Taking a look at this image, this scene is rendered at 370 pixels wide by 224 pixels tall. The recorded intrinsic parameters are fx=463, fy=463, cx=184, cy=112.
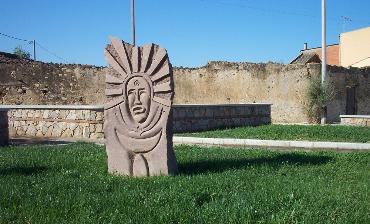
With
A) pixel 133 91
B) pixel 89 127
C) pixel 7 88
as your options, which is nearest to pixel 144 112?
pixel 133 91

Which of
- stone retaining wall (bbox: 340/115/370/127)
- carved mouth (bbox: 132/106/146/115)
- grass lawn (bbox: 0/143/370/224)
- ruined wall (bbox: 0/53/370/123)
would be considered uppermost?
ruined wall (bbox: 0/53/370/123)

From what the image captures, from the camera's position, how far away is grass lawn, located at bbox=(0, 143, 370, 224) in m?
3.96

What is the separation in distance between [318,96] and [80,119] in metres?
11.2

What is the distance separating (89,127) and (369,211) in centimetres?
992

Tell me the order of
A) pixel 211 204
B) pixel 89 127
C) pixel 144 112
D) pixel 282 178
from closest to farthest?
pixel 211 204 < pixel 282 178 < pixel 144 112 < pixel 89 127

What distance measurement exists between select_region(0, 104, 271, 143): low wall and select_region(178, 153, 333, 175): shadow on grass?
581cm

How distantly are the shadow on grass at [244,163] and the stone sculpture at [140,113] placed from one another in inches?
19.8

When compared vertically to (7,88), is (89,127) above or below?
below

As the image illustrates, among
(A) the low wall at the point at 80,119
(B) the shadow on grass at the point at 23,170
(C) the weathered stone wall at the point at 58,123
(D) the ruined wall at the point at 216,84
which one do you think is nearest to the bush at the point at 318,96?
(D) the ruined wall at the point at 216,84

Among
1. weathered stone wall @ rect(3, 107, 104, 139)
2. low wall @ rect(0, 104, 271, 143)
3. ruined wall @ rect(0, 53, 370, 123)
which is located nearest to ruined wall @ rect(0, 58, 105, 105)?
ruined wall @ rect(0, 53, 370, 123)

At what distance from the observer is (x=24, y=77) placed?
2095 cm

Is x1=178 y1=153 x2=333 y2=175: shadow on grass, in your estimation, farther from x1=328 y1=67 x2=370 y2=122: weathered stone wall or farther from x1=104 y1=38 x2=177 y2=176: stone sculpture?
x1=328 y1=67 x2=370 y2=122: weathered stone wall

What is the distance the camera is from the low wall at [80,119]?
12984 mm

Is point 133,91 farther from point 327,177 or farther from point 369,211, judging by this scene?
point 369,211
